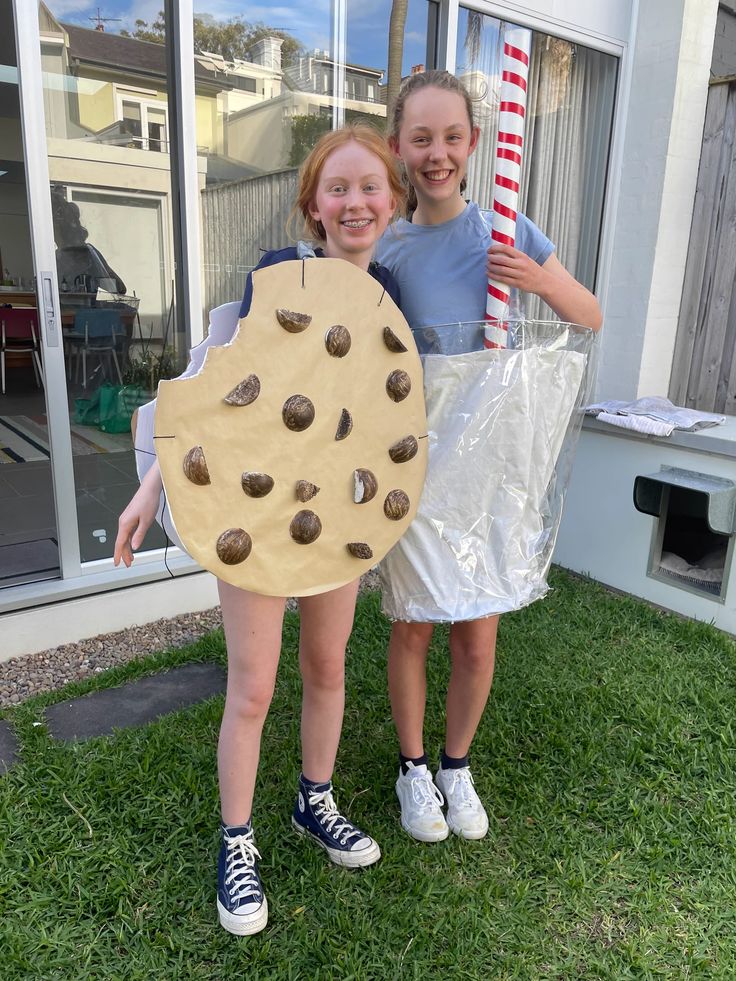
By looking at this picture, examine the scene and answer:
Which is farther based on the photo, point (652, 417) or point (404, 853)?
point (652, 417)

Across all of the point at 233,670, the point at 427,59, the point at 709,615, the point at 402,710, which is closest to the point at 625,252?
the point at 427,59

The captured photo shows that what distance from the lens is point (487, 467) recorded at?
154cm

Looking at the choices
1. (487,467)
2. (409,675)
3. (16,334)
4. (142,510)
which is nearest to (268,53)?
(487,467)

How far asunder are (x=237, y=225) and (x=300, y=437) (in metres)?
2.15

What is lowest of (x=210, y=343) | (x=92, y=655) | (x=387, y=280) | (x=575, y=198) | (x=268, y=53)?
(x=92, y=655)

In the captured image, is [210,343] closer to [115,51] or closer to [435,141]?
[435,141]

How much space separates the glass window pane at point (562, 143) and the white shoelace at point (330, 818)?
10.4 ft

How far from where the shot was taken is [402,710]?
1824 mm

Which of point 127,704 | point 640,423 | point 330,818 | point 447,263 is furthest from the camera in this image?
point 640,423

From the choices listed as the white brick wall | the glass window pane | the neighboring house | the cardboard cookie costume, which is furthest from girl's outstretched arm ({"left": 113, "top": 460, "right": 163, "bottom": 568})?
the white brick wall

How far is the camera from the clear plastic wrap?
1488 millimetres

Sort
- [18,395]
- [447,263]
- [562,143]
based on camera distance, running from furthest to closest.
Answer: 1. [18,395]
2. [562,143]
3. [447,263]

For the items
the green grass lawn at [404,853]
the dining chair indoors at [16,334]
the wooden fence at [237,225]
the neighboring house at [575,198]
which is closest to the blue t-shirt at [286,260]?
the neighboring house at [575,198]

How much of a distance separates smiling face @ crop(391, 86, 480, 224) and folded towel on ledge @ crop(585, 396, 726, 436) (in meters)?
1.75
